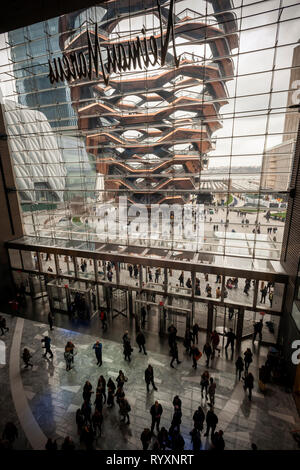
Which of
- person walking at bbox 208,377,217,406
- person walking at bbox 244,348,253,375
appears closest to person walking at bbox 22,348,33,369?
person walking at bbox 208,377,217,406

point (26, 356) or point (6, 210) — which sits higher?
point (6, 210)

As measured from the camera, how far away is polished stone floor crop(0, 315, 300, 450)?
19.9 ft

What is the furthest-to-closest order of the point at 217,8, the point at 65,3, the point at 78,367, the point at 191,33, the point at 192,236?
the point at 192,236, the point at 191,33, the point at 217,8, the point at 78,367, the point at 65,3

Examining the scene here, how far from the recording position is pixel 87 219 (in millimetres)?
13578

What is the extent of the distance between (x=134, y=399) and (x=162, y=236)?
687cm

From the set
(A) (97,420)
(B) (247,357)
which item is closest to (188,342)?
(B) (247,357)

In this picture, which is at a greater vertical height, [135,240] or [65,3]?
[65,3]

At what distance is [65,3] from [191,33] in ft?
20.6

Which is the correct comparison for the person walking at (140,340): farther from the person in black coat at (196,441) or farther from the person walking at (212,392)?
the person in black coat at (196,441)

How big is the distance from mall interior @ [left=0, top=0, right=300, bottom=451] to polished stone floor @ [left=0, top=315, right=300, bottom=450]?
48 mm

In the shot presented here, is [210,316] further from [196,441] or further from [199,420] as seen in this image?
[196,441]

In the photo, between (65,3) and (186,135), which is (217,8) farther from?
(65,3)

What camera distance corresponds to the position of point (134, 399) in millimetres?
7168

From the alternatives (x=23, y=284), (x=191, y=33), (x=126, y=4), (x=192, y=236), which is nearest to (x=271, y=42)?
(x=191, y=33)
